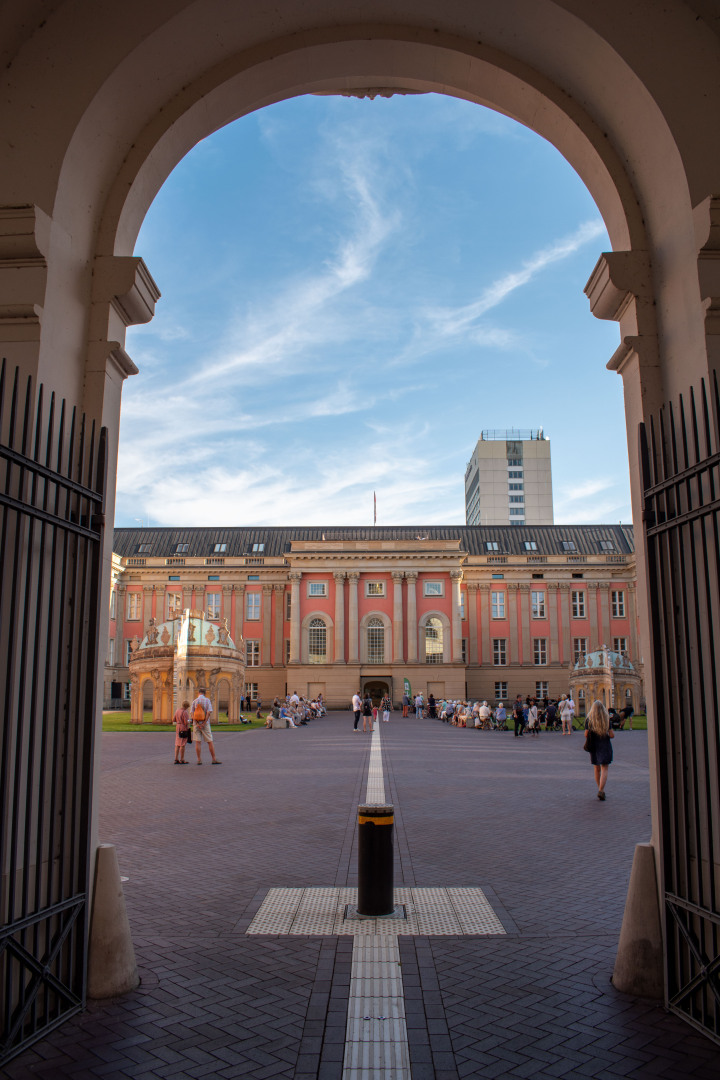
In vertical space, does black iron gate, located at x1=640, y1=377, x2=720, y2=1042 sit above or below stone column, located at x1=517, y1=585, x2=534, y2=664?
below

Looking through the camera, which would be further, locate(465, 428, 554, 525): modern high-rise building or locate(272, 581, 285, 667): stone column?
locate(465, 428, 554, 525): modern high-rise building

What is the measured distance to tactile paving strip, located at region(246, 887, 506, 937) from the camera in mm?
6262

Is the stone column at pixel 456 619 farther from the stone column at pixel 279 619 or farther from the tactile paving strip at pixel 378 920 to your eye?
the tactile paving strip at pixel 378 920

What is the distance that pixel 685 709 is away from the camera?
16.2 feet

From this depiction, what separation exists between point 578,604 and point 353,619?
19990 millimetres

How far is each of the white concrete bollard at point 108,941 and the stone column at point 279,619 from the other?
210 ft

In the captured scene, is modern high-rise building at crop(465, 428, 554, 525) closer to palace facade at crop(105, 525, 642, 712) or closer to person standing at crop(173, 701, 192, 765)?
palace facade at crop(105, 525, 642, 712)

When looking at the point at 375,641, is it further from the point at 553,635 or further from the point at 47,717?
the point at 47,717

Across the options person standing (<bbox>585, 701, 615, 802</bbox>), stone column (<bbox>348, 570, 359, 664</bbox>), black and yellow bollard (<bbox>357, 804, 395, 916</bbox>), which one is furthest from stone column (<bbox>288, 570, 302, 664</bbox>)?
black and yellow bollard (<bbox>357, 804, 395, 916</bbox>)

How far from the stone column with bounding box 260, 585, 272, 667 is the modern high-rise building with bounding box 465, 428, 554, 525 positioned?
64.0 meters

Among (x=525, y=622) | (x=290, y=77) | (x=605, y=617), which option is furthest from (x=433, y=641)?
(x=290, y=77)

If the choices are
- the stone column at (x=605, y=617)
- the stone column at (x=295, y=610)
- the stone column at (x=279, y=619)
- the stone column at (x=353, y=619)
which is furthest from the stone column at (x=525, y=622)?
the stone column at (x=279, y=619)

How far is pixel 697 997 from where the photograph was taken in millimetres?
4680

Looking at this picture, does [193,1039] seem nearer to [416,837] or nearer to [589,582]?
[416,837]
